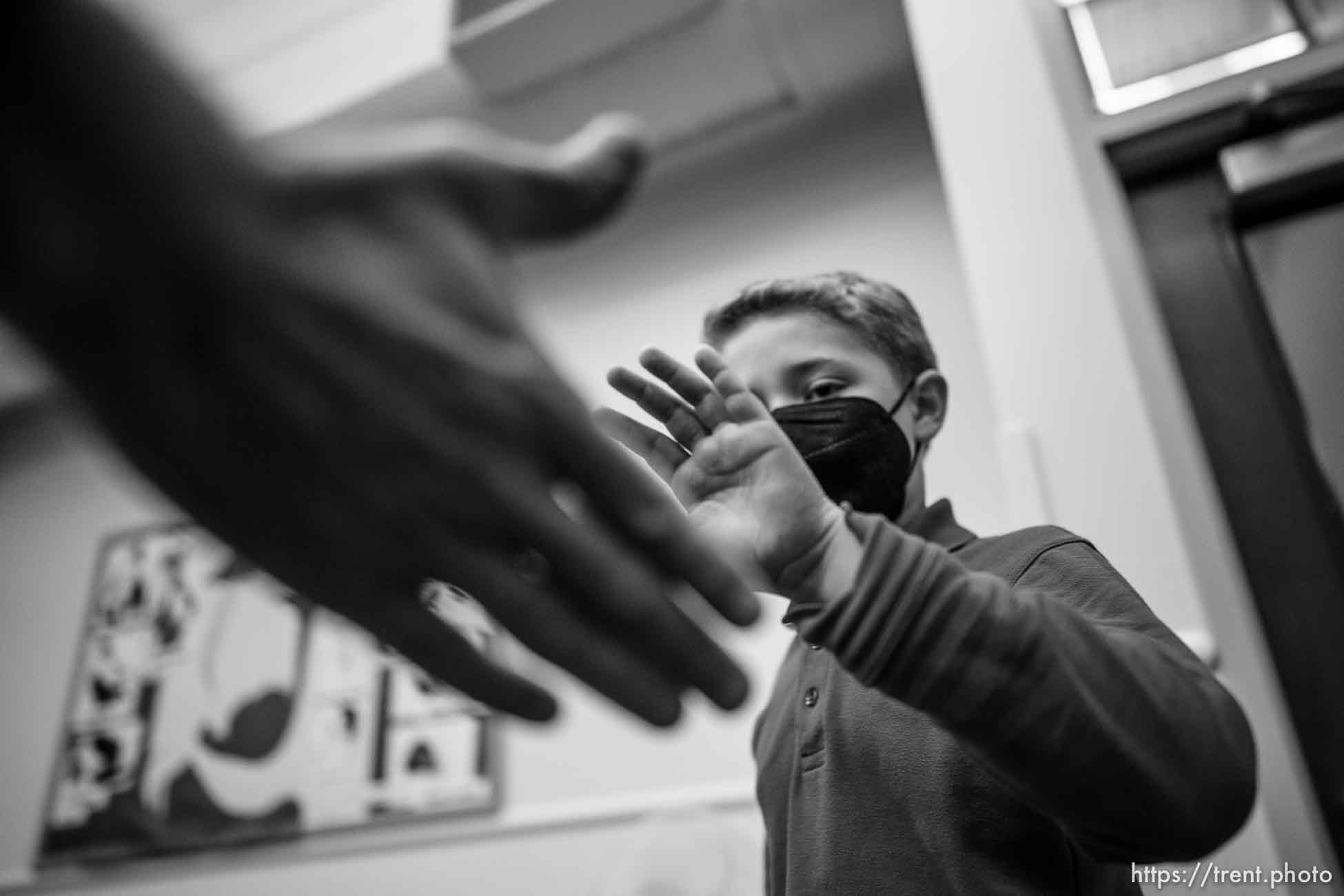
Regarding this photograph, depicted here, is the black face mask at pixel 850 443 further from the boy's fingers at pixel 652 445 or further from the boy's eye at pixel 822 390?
the boy's fingers at pixel 652 445

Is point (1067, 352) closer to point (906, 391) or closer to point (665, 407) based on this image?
point (906, 391)

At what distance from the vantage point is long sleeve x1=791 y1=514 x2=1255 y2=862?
0.34 m

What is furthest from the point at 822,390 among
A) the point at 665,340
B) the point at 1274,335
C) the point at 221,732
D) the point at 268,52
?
the point at 221,732

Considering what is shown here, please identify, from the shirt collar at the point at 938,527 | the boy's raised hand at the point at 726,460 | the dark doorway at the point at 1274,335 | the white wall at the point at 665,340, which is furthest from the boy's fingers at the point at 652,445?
the dark doorway at the point at 1274,335

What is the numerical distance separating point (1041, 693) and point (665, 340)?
0.63m

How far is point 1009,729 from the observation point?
0.34 m

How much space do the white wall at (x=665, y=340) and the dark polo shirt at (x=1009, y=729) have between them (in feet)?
1.18

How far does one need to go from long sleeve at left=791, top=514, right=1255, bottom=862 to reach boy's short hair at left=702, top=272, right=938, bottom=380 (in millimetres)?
138

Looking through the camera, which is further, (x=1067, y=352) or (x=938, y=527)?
(x=1067, y=352)

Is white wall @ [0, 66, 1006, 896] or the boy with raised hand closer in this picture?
the boy with raised hand

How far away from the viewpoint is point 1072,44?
0.99 metres

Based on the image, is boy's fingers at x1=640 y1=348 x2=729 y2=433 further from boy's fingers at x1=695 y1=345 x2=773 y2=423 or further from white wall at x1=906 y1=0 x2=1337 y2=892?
white wall at x1=906 y1=0 x2=1337 y2=892

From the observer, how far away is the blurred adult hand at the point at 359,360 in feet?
0.37

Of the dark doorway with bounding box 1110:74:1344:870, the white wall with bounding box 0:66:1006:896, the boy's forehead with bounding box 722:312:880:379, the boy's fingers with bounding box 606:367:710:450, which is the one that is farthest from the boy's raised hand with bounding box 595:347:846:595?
the dark doorway with bounding box 1110:74:1344:870
